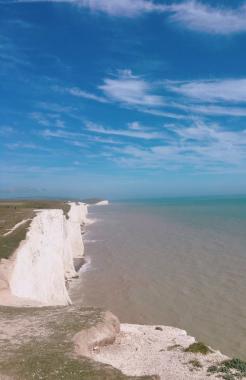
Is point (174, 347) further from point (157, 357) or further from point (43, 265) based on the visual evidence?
point (43, 265)

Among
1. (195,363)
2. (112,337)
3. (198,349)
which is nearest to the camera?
(195,363)

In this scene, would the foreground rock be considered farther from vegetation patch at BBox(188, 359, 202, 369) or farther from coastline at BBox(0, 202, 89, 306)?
coastline at BBox(0, 202, 89, 306)

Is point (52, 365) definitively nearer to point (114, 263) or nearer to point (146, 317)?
point (146, 317)

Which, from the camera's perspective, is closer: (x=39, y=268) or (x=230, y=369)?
(x=230, y=369)

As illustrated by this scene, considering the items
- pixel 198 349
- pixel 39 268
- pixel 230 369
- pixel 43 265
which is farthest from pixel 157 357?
Answer: pixel 43 265

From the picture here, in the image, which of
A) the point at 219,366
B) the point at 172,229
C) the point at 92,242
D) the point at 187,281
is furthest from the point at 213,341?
the point at 172,229

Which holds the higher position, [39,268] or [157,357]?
[39,268]
